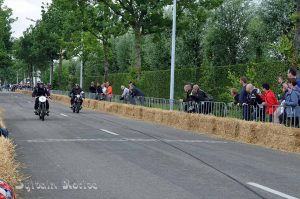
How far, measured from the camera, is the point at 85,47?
155ft

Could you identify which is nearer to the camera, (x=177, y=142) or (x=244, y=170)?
(x=244, y=170)

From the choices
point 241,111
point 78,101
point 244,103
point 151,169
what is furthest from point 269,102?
point 78,101

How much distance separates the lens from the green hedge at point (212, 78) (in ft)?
85.9

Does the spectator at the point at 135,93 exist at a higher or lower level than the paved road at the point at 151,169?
higher

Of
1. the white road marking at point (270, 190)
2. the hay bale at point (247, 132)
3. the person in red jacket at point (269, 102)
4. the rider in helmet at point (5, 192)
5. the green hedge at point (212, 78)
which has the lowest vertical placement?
the white road marking at point (270, 190)

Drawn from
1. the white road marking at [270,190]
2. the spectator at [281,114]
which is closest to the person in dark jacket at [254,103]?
the spectator at [281,114]

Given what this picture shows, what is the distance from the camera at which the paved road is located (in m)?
7.32

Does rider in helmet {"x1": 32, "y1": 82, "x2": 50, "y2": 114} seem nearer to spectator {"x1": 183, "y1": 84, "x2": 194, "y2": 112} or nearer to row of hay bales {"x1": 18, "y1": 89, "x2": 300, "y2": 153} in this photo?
row of hay bales {"x1": 18, "y1": 89, "x2": 300, "y2": 153}

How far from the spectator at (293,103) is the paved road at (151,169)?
156 cm

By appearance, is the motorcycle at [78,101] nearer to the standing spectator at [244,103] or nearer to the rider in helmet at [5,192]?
the standing spectator at [244,103]

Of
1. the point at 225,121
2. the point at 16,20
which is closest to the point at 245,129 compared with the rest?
the point at 225,121

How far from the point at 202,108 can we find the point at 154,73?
70.8 feet

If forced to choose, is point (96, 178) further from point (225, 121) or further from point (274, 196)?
point (225, 121)

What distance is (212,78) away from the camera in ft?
106
